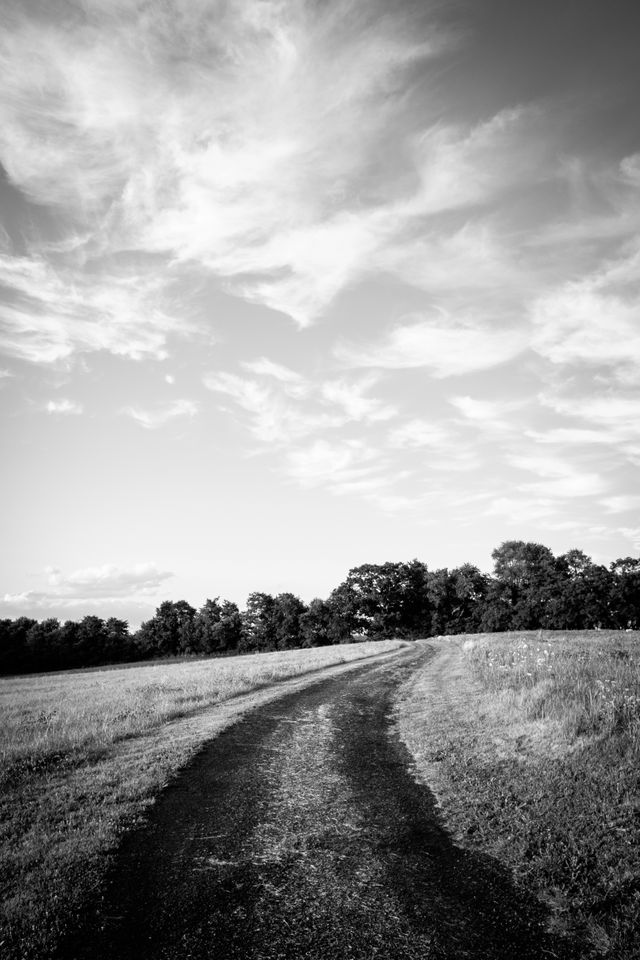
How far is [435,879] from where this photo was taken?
5.88 m

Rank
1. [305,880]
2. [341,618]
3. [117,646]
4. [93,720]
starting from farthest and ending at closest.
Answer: [117,646], [341,618], [93,720], [305,880]

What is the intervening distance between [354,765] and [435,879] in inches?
191

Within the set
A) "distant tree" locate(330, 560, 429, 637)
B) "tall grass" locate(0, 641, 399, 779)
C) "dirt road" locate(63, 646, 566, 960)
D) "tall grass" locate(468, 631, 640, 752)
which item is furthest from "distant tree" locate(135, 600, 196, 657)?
"dirt road" locate(63, 646, 566, 960)

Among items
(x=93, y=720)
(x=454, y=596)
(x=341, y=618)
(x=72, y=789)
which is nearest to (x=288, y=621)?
(x=341, y=618)

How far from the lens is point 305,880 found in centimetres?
598

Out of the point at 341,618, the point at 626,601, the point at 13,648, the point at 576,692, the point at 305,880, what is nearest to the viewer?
the point at 305,880

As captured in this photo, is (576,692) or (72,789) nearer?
(72,789)

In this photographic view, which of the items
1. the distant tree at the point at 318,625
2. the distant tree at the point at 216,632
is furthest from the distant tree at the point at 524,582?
the distant tree at the point at 216,632

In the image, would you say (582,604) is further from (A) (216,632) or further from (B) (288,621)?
(A) (216,632)

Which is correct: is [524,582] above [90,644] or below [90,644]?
above

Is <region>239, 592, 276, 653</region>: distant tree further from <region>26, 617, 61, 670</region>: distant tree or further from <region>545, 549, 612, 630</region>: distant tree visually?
<region>545, 549, 612, 630</region>: distant tree

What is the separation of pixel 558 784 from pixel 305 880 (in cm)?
511

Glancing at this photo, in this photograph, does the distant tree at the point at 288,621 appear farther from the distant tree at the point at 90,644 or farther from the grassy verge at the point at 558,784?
the grassy verge at the point at 558,784

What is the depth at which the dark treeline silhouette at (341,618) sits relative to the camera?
8894 centimetres
